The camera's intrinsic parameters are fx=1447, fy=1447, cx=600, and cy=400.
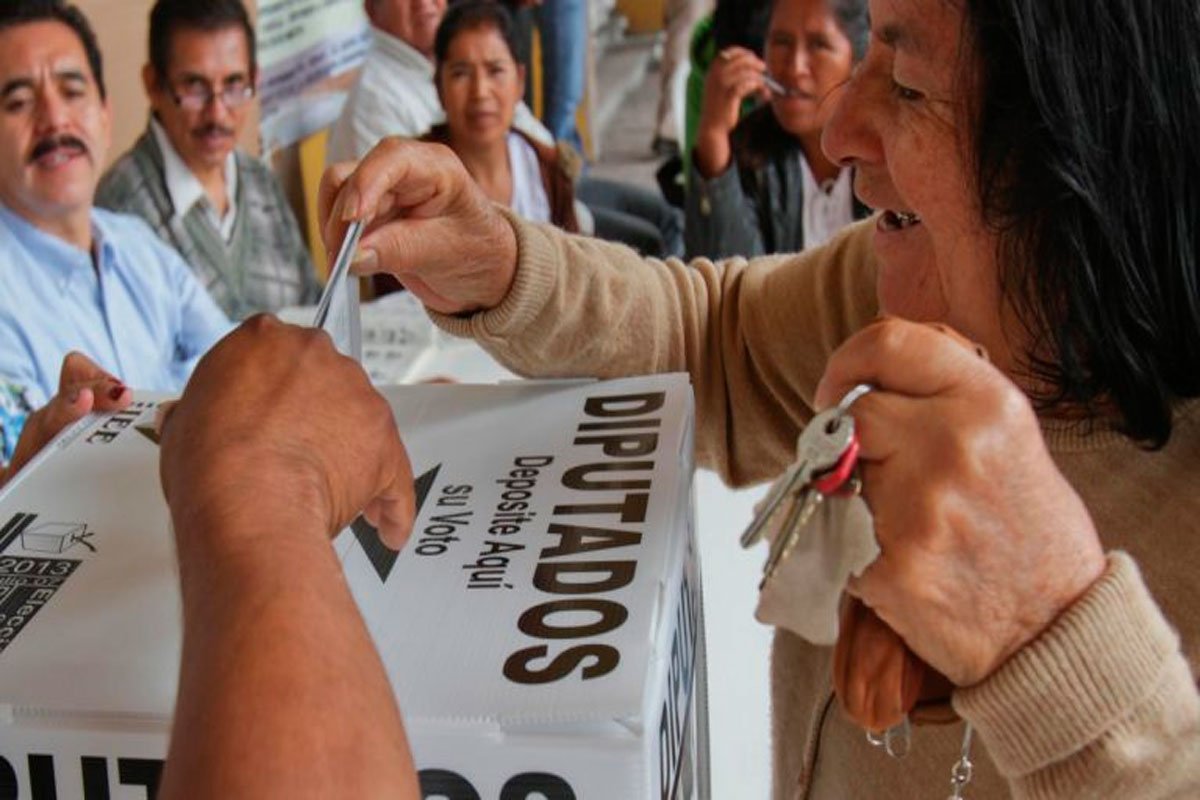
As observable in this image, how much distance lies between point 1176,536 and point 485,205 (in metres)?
0.46

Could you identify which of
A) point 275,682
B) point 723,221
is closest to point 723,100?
point 723,221

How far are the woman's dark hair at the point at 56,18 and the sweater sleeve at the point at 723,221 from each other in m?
0.95

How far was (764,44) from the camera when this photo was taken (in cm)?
272

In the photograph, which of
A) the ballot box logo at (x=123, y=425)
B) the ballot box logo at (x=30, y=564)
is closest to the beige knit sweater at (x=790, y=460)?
the ballot box logo at (x=123, y=425)

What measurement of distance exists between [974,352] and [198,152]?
6.39 ft

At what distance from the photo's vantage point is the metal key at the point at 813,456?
0.49 m

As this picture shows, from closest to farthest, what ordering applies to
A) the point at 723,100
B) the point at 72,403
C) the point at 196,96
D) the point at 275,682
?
1. the point at 275,682
2. the point at 72,403
3. the point at 196,96
4. the point at 723,100

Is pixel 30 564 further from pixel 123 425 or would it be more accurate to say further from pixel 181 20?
pixel 181 20

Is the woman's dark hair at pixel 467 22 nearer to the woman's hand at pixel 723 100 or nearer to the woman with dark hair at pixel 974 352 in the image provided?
the woman's hand at pixel 723 100

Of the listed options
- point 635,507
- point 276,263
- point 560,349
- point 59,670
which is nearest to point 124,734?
point 59,670

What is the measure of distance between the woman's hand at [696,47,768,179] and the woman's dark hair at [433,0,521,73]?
1.35ft

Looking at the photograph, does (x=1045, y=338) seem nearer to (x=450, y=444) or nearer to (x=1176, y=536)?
(x=1176, y=536)

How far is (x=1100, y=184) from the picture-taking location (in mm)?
671

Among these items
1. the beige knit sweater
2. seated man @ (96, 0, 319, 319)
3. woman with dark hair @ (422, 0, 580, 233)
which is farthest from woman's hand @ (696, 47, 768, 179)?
the beige knit sweater
